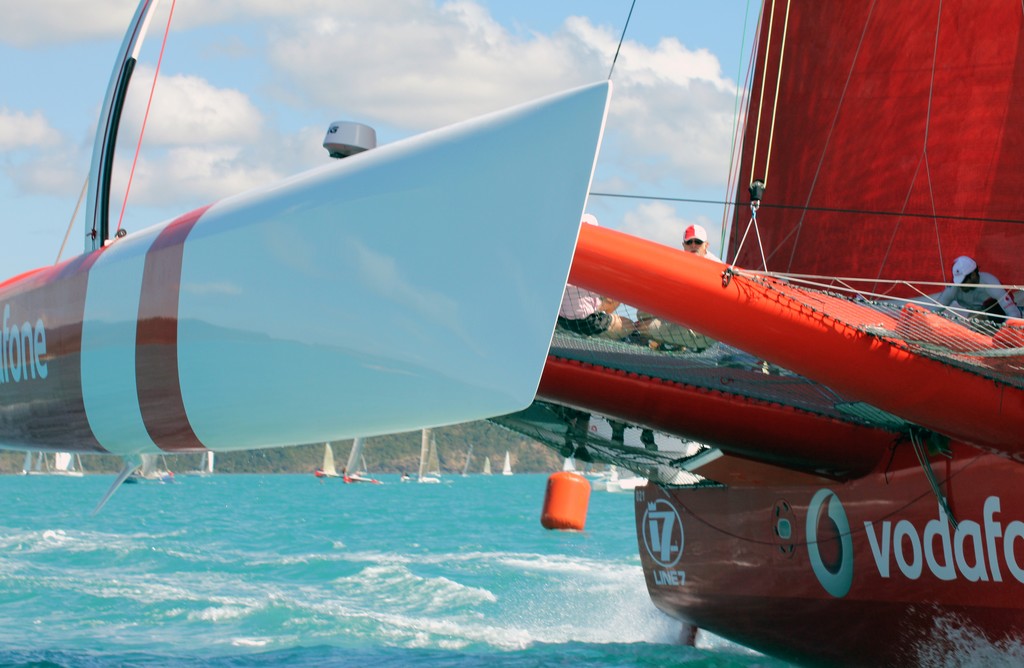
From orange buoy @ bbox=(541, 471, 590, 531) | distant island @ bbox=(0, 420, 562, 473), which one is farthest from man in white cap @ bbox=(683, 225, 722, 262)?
distant island @ bbox=(0, 420, 562, 473)

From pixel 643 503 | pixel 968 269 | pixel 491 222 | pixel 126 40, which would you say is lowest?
pixel 643 503

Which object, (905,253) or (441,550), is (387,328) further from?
(441,550)

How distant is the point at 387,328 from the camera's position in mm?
3314

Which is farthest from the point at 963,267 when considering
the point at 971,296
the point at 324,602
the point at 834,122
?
the point at 324,602

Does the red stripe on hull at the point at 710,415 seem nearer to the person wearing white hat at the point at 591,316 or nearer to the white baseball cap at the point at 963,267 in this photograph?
the person wearing white hat at the point at 591,316

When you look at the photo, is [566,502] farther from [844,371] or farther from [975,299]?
[844,371]

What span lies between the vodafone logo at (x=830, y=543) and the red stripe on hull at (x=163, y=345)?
11.8 feet

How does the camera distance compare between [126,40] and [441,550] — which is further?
[441,550]

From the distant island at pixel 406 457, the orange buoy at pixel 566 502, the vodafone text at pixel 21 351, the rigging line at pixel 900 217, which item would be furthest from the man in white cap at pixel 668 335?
the distant island at pixel 406 457

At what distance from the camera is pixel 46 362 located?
496cm

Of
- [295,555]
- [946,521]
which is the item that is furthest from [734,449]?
[295,555]

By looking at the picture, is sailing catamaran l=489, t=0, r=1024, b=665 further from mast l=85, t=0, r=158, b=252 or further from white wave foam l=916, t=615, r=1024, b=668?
mast l=85, t=0, r=158, b=252

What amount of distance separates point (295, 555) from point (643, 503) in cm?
1100

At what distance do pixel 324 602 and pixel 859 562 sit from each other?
7.43 metres
